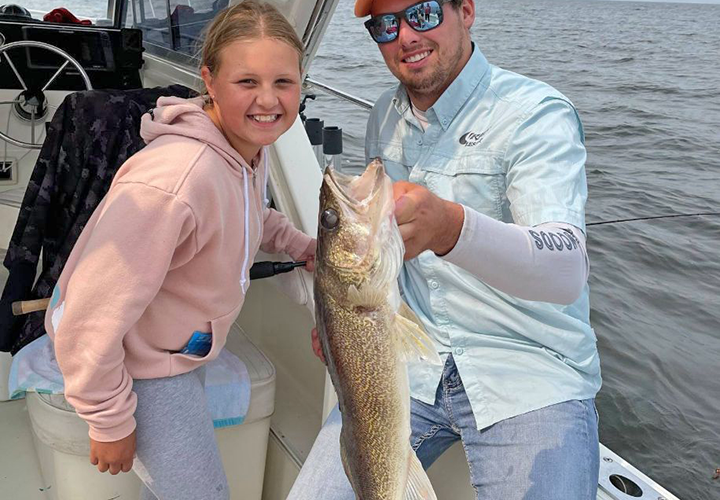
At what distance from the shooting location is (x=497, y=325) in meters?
2.10

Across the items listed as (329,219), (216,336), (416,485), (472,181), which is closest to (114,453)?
(216,336)

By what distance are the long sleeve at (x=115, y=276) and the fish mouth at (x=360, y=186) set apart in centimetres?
47

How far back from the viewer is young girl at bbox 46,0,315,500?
64.4 inches

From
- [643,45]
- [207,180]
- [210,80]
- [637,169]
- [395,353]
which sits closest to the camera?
[395,353]

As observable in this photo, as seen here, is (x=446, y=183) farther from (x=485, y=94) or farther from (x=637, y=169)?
(x=637, y=169)

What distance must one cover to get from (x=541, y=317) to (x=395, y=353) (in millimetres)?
740

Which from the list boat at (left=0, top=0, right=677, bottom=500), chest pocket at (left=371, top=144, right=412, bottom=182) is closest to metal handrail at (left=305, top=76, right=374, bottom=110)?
boat at (left=0, top=0, right=677, bottom=500)

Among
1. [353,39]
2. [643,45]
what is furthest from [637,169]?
[643,45]

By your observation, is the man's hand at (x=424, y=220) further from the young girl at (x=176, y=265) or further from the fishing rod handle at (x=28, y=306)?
the fishing rod handle at (x=28, y=306)

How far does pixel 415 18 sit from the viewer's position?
7.16 ft

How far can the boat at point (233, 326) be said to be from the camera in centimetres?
233

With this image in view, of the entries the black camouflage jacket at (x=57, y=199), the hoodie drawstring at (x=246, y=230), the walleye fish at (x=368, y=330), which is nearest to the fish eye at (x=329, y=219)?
the walleye fish at (x=368, y=330)

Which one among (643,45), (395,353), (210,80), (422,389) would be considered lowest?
(643,45)

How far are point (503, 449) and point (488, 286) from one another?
19.6 inches
